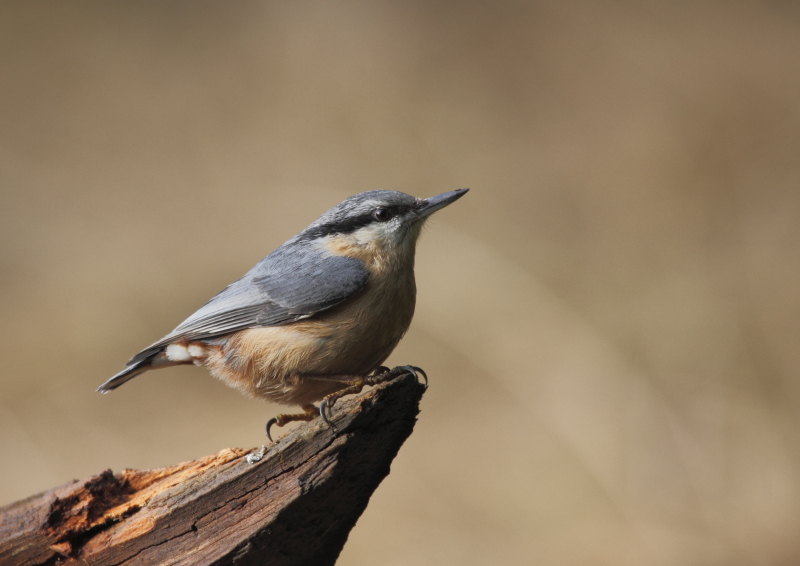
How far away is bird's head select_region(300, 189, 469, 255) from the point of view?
2.64m

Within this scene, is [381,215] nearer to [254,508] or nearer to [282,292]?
[282,292]

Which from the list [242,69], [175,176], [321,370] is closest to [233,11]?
[242,69]

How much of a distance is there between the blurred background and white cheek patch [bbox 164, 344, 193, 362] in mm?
2178

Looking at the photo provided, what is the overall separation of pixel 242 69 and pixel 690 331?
4.18 m

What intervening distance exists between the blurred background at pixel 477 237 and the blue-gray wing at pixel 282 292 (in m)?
1.94

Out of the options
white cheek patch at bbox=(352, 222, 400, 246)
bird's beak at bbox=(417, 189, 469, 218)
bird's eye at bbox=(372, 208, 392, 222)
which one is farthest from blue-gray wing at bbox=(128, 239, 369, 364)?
bird's beak at bbox=(417, 189, 469, 218)

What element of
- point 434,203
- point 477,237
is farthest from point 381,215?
point 477,237

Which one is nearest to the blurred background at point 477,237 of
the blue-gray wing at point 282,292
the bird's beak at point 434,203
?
the bird's beak at point 434,203

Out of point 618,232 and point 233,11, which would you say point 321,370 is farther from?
point 233,11

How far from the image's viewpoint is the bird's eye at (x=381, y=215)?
→ 105 inches

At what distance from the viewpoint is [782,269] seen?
4.53 metres

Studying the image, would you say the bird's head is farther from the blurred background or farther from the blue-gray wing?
the blurred background

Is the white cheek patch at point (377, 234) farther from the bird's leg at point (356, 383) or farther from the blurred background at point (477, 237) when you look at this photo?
the blurred background at point (477, 237)

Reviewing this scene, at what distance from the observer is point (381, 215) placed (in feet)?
8.80
